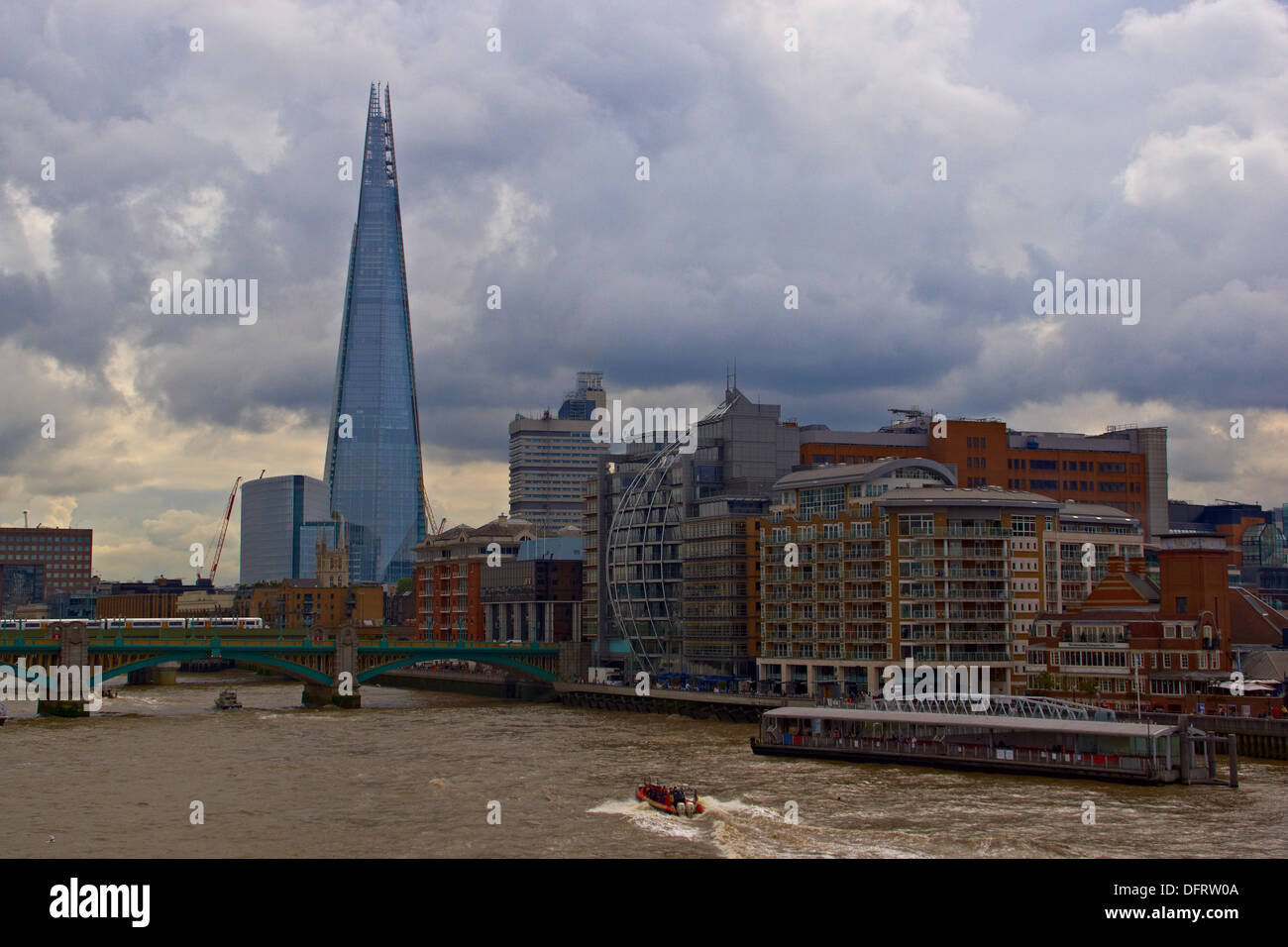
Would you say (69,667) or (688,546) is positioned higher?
(688,546)

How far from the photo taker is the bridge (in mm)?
129625

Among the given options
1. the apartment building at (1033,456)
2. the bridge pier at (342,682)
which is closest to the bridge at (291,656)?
the bridge pier at (342,682)

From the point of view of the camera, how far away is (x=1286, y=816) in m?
65.0

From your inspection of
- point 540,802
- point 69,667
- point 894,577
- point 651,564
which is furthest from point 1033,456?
point 540,802

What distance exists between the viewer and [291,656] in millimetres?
143250

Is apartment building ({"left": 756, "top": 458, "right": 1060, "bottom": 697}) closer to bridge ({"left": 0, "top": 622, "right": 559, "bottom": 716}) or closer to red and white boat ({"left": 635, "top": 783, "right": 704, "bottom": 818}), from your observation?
bridge ({"left": 0, "top": 622, "right": 559, "bottom": 716})

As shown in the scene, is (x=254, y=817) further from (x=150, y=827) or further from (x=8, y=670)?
(x=8, y=670)

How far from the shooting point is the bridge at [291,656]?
130 metres

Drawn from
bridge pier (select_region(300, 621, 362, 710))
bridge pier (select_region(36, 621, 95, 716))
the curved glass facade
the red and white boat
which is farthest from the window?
bridge pier (select_region(36, 621, 95, 716))

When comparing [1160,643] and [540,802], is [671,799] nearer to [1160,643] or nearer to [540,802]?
[540,802]

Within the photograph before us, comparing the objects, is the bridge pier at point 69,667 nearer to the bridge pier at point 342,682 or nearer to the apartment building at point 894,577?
the bridge pier at point 342,682

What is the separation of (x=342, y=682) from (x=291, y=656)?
6.83 meters
